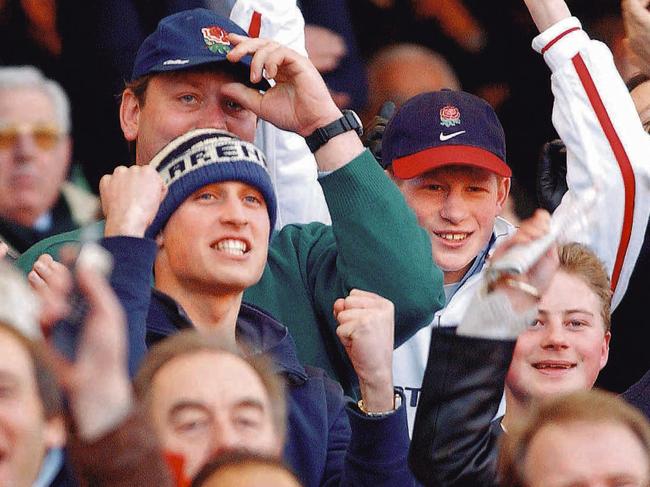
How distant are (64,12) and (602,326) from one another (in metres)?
1.67

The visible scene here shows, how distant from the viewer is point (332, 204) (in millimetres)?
4066

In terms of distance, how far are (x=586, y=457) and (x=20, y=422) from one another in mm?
1042

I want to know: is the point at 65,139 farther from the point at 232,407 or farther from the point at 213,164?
the point at 232,407

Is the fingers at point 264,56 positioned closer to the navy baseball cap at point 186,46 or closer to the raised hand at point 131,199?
the navy baseball cap at point 186,46

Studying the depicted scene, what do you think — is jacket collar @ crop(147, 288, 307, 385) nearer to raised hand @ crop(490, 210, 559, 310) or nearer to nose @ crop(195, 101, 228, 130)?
nose @ crop(195, 101, 228, 130)

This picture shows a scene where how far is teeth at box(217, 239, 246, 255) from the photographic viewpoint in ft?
12.9

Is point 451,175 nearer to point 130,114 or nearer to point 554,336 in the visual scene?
point 554,336

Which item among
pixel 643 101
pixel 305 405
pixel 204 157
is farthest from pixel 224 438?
pixel 643 101

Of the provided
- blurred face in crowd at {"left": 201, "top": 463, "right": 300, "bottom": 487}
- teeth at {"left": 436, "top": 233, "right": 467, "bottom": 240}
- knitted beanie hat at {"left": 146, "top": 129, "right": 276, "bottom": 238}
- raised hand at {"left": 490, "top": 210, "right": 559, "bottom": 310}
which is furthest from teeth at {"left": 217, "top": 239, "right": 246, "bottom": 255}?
blurred face in crowd at {"left": 201, "top": 463, "right": 300, "bottom": 487}

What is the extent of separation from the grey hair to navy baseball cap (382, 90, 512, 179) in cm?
89

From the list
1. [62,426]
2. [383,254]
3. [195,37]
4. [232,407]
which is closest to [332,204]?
[383,254]

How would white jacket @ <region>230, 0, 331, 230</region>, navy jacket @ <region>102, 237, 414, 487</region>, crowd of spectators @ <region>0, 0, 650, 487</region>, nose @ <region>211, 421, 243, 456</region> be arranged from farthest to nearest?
white jacket @ <region>230, 0, 331, 230</region> < navy jacket @ <region>102, 237, 414, 487</region> < nose @ <region>211, 421, 243, 456</region> < crowd of spectators @ <region>0, 0, 650, 487</region>

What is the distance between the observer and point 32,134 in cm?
391

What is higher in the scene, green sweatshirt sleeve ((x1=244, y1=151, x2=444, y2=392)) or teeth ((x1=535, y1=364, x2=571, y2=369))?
green sweatshirt sleeve ((x1=244, y1=151, x2=444, y2=392))
